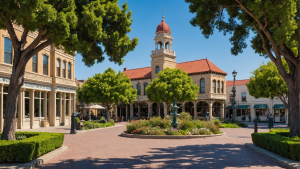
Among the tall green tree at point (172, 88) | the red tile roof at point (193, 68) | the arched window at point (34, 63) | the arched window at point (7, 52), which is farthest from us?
the red tile roof at point (193, 68)

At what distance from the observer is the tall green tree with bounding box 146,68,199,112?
3778 centimetres

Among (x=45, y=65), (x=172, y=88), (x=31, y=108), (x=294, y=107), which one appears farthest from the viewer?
(x=172, y=88)

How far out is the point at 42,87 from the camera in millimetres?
25984

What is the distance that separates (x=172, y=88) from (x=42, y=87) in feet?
59.7

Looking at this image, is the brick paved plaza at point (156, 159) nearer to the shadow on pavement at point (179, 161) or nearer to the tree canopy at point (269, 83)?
the shadow on pavement at point (179, 161)

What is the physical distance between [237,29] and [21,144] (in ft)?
38.2

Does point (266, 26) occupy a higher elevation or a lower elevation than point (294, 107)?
higher

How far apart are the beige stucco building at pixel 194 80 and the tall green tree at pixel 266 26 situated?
3066cm

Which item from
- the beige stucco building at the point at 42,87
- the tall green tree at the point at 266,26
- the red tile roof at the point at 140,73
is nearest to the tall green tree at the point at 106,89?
the beige stucco building at the point at 42,87

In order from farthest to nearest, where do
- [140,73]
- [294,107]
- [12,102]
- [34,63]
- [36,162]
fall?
1. [140,73]
2. [34,63]
3. [294,107]
4. [12,102]
5. [36,162]

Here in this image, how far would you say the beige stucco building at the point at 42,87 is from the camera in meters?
20.8

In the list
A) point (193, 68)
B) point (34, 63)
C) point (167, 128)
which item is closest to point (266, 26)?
point (167, 128)

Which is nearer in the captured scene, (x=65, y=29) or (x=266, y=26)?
(x=65, y=29)

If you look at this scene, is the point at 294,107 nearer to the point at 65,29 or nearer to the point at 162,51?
the point at 65,29
